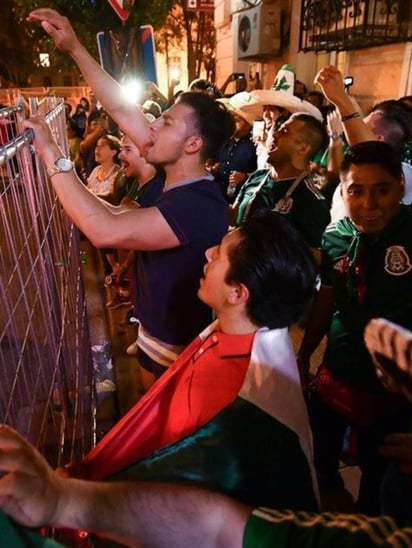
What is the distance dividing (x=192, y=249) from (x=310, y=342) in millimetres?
965

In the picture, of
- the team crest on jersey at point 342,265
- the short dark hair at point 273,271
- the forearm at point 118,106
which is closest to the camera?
the short dark hair at point 273,271

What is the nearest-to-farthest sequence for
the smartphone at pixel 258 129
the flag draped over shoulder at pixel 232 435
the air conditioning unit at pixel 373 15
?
the flag draped over shoulder at pixel 232 435 → the smartphone at pixel 258 129 → the air conditioning unit at pixel 373 15

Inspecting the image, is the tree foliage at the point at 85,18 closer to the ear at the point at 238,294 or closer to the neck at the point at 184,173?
the neck at the point at 184,173

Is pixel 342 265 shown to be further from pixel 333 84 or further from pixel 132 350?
pixel 132 350

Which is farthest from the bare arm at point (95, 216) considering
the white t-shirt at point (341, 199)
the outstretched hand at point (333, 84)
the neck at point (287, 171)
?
the neck at point (287, 171)

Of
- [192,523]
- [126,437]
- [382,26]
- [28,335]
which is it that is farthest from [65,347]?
[382,26]

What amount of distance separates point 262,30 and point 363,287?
44.0 feet

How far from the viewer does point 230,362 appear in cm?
144

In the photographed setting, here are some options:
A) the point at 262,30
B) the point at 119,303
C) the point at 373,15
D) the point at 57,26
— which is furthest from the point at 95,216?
the point at 262,30

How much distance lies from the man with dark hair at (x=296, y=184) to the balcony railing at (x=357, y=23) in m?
6.19

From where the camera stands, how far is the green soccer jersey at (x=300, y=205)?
324 cm

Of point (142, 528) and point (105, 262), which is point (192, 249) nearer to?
point (142, 528)

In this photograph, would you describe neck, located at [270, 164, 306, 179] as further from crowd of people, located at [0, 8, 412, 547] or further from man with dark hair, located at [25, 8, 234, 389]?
man with dark hair, located at [25, 8, 234, 389]

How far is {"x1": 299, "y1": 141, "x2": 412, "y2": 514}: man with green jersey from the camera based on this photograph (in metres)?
2.02
